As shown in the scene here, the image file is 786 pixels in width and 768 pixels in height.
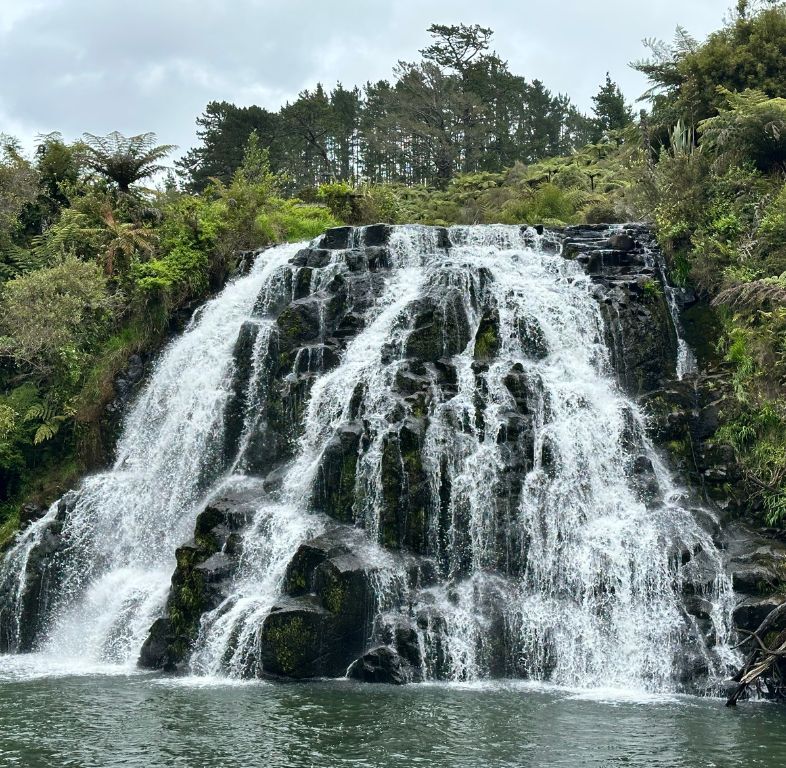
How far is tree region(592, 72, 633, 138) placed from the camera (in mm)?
62000

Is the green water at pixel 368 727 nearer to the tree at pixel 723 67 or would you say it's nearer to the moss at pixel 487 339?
the moss at pixel 487 339

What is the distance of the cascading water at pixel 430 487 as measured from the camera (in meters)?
19.2

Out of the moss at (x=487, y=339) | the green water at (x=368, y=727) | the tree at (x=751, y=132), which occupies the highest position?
the tree at (x=751, y=132)

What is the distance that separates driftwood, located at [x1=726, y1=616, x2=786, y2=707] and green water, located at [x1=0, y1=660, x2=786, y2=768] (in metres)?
0.55

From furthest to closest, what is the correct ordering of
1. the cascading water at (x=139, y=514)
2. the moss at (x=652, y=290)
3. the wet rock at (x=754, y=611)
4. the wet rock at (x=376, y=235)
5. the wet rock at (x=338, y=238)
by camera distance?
1. the wet rock at (x=338, y=238)
2. the wet rock at (x=376, y=235)
3. the moss at (x=652, y=290)
4. the cascading water at (x=139, y=514)
5. the wet rock at (x=754, y=611)

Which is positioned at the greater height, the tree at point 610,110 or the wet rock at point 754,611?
the tree at point 610,110

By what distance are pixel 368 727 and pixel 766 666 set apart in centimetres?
711

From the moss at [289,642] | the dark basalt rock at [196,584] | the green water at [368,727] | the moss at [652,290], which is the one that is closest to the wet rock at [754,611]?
the green water at [368,727]

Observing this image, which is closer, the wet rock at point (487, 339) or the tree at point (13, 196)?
the wet rock at point (487, 339)

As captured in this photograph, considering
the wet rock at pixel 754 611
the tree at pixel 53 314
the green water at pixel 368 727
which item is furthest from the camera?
the tree at pixel 53 314

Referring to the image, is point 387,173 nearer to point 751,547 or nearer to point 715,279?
point 715,279

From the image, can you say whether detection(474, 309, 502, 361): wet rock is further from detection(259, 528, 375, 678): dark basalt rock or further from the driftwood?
the driftwood

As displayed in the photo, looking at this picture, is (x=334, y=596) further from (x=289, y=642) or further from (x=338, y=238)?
(x=338, y=238)

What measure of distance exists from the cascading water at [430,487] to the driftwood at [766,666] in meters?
0.90
